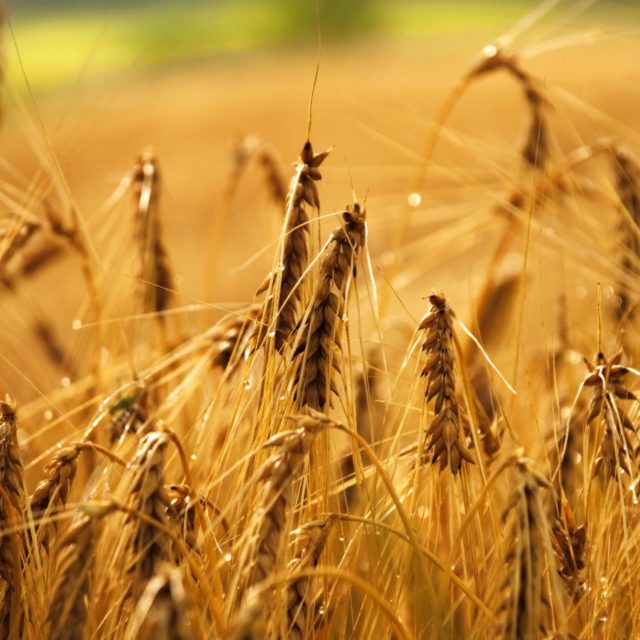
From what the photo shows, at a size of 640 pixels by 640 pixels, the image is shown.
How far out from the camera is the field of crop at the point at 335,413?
39cm

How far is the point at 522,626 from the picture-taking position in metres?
0.36

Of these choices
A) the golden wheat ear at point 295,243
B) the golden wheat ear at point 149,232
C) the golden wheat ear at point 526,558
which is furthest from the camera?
the golden wheat ear at point 149,232

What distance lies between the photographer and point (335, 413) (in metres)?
0.80

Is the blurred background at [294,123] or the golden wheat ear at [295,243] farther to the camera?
the blurred background at [294,123]

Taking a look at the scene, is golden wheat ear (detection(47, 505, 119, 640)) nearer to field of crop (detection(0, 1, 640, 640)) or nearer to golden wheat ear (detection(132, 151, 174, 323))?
field of crop (detection(0, 1, 640, 640))

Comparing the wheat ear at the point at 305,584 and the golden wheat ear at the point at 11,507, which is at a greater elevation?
the golden wheat ear at the point at 11,507

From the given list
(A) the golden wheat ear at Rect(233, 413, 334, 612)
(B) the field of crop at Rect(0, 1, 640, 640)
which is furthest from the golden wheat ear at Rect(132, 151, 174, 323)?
(A) the golden wheat ear at Rect(233, 413, 334, 612)

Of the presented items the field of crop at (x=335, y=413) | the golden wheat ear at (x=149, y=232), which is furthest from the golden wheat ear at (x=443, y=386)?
the golden wheat ear at (x=149, y=232)

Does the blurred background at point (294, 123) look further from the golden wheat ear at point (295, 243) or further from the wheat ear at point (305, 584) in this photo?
the wheat ear at point (305, 584)

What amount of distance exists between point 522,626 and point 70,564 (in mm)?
175

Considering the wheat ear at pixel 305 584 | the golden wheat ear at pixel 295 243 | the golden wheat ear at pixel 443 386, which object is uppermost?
the golden wheat ear at pixel 295 243

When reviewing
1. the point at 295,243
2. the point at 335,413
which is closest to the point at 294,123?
the point at 335,413

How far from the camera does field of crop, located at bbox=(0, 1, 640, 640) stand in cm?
39

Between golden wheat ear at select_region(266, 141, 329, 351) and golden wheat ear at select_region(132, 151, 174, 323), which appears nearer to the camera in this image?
golden wheat ear at select_region(266, 141, 329, 351)
